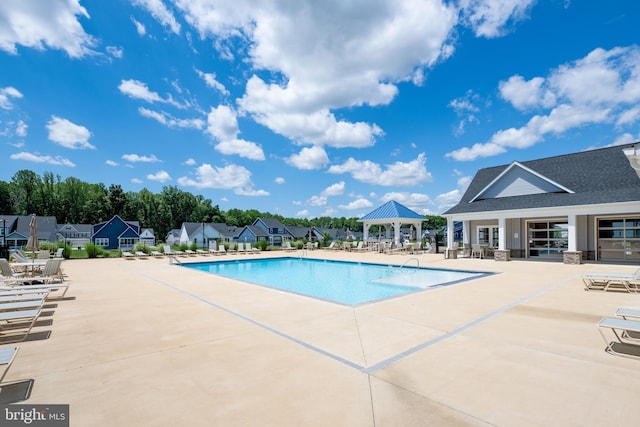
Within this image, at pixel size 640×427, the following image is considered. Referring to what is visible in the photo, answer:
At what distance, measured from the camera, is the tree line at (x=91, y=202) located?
57.9m

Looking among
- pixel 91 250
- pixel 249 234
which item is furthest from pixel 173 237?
pixel 91 250

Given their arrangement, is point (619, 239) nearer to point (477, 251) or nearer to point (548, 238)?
point (548, 238)

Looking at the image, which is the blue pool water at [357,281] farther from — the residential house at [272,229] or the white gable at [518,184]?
the residential house at [272,229]

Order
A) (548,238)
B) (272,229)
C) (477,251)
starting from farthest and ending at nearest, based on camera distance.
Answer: (272,229) < (477,251) < (548,238)

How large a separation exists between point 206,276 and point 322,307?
7.10m

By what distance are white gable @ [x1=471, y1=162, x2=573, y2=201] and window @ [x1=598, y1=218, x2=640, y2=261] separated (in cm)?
284

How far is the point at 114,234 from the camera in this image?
5031 centimetres

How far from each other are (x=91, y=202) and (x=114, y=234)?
1741 cm

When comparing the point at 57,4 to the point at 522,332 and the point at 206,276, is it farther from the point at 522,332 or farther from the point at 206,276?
the point at 522,332

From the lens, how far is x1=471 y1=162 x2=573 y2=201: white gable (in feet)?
60.1

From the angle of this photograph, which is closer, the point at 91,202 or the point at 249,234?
the point at 249,234

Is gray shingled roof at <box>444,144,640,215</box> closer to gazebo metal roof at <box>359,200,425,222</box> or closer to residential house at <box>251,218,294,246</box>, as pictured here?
gazebo metal roof at <box>359,200,425,222</box>

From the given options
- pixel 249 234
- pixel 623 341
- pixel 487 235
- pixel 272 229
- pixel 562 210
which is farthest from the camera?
pixel 272 229

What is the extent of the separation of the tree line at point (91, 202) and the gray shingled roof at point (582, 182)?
6629 cm
